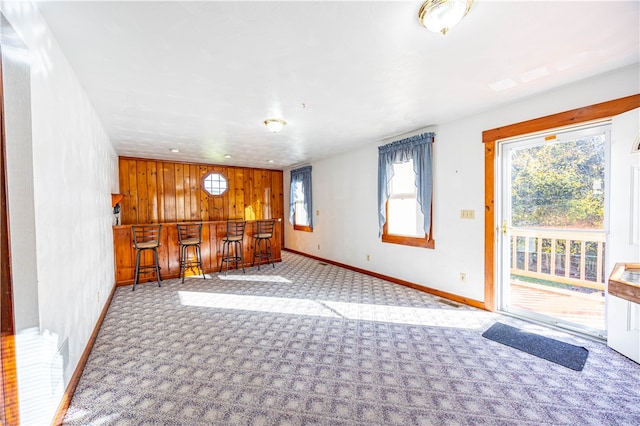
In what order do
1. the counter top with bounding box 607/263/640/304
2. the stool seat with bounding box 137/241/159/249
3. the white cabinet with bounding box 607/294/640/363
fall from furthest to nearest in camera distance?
the stool seat with bounding box 137/241/159/249 → the white cabinet with bounding box 607/294/640/363 → the counter top with bounding box 607/263/640/304

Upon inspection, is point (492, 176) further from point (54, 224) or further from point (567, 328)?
point (54, 224)

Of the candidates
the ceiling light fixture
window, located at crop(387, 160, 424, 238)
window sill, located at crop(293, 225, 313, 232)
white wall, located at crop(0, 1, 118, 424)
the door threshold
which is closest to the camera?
white wall, located at crop(0, 1, 118, 424)

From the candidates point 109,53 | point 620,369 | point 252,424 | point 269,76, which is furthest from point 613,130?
point 109,53

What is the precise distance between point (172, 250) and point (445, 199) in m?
4.75

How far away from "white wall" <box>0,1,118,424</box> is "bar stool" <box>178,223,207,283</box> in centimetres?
223

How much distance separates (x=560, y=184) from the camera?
2.64 metres

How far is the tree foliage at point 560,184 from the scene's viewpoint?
2432 millimetres

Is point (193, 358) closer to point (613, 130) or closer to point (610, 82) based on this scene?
point (613, 130)

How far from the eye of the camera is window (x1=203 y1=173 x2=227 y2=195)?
6.47 m

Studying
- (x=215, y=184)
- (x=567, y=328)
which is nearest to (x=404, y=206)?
(x=567, y=328)

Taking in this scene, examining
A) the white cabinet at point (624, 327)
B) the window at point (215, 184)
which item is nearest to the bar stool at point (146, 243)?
the window at point (215, 184)

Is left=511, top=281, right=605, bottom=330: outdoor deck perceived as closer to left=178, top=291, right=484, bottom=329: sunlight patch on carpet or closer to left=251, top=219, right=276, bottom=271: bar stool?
left=178, top=291, right=484, bottom=329: sunlight patch on carpet

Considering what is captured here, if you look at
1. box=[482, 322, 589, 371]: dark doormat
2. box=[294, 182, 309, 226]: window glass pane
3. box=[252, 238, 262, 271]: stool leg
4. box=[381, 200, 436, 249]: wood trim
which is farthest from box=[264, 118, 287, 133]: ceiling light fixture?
box=[294, 182, 309, 226]: window glass pane

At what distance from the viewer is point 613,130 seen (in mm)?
2193
